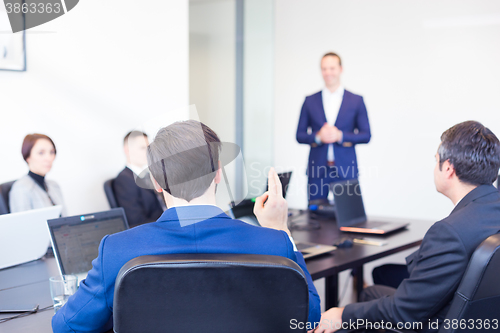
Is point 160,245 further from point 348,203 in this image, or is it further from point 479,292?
point 348,203

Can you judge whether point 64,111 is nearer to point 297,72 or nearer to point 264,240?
point 264,240

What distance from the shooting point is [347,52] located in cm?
557

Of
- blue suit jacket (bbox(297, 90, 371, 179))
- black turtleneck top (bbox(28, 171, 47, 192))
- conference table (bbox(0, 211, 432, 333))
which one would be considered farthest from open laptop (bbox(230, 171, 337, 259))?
blue suit jacket (bbox(297, 90, 371, 179))

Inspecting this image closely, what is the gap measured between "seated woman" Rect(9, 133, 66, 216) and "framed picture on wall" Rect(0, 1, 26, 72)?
440mm

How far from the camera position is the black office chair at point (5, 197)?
239cm

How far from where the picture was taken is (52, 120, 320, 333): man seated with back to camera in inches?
41.3

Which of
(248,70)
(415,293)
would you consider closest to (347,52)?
(248,70)

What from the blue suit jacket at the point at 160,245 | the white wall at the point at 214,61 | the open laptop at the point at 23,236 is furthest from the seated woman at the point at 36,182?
the white wall at the point at 214,61

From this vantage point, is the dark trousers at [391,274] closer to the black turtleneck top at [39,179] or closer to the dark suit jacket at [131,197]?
the dark suit jacket at [131,197]

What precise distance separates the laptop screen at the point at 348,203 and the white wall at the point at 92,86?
181 centimetres

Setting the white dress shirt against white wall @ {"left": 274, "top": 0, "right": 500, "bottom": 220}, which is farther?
white wall @ {"left": 274, "top": 0, "right": 500, "bottom": 220}

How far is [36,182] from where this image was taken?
2.65m

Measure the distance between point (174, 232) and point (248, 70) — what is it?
5.15 meters

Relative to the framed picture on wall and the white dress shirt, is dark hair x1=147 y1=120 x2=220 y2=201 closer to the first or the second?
the framed picture on wall
